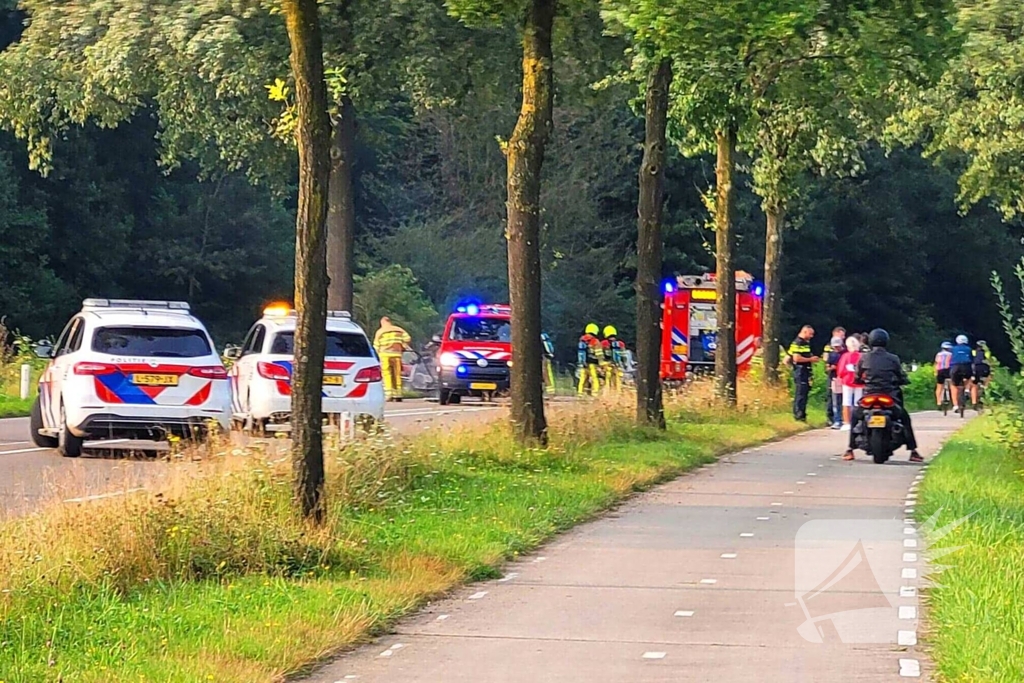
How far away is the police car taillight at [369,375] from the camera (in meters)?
24.2

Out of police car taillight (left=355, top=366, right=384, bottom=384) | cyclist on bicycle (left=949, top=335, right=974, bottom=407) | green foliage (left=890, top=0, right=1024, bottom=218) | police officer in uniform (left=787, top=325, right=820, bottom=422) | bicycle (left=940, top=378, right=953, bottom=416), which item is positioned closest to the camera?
police car taillight (left=355, top=366, right=384, bottom=384)

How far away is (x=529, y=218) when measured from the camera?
21.1 m

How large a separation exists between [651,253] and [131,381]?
26.3 feet

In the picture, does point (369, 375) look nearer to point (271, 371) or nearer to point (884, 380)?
point (271, 371)

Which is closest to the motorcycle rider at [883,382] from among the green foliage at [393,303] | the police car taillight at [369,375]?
the police car taillight at [369,375]

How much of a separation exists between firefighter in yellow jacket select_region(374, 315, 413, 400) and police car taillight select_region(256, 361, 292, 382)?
13.5m

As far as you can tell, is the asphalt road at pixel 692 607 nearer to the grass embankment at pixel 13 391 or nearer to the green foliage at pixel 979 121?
the green foliage at pixel 979 121

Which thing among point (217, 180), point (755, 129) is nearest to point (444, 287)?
point (217, 180)

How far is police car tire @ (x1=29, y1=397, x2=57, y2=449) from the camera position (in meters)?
22.2

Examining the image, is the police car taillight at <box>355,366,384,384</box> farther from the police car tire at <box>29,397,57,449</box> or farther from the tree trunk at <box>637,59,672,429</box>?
the police car tire at <box>29,397,57,449</box>

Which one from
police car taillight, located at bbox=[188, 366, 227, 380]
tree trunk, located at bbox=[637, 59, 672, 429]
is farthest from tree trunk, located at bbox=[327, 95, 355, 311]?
police car taillight, located at bbox=[188, 366, 227, 380]

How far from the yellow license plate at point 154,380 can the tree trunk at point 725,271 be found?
13202 mm

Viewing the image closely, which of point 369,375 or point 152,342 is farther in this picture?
point 369,375

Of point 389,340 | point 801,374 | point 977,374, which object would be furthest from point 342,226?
point 977,374
